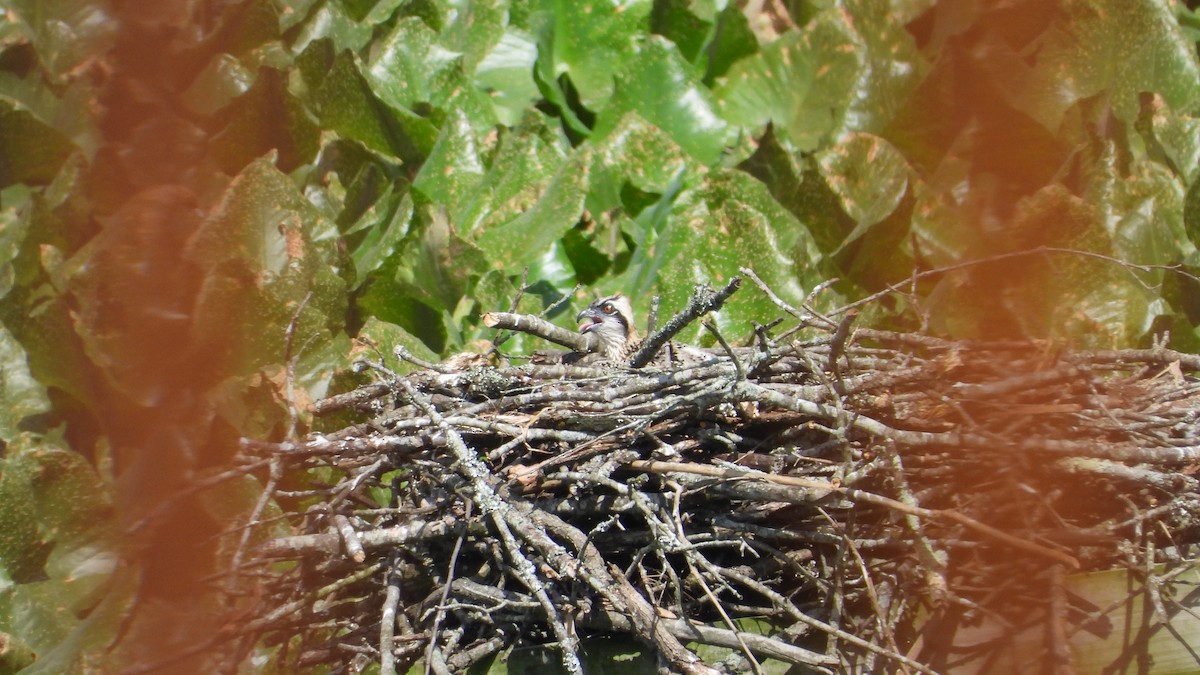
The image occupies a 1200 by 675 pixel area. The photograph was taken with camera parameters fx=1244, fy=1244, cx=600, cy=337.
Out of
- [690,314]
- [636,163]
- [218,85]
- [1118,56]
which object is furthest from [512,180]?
[1118,56]

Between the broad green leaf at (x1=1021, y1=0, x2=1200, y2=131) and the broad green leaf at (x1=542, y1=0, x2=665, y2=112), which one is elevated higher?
the broad green leaf at (x1=1021, y1=0, x2=1200, y2=131)

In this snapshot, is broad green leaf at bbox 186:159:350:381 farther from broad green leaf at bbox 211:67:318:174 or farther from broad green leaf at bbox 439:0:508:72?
broad green leaf at bbox 439:0:508:72

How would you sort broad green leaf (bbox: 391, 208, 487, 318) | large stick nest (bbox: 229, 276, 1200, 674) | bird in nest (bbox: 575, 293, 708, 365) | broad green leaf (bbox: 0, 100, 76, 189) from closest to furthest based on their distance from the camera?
large stick nest (bbox: 229, 276, 1200, 674) → bird in nest (bbox: 575, 293, 708, 365) → broad green leaf (bbox: 391, 208, 487, 318) → broad green leaf (bbox: 0, 100, 76, 189)

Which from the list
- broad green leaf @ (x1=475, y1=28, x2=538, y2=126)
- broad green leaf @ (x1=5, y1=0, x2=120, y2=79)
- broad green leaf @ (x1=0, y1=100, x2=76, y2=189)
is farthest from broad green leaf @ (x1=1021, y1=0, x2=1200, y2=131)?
broad green leaf @ (x1=0, y1=100, x2=76, y2=189)

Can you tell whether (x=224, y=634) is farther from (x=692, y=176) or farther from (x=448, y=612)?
(x=692, y=176)

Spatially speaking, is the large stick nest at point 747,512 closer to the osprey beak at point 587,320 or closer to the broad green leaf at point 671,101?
the osprey beak at point 587,320

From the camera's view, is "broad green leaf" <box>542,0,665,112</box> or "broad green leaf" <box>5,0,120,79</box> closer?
"broad green leaf" <box>5,0,120,79</box>

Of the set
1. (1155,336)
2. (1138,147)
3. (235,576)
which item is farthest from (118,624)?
(1138,147)
